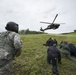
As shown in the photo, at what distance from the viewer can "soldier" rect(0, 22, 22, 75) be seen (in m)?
4.91

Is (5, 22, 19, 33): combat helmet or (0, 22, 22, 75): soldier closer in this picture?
(0, 22, 22, 75): soldier

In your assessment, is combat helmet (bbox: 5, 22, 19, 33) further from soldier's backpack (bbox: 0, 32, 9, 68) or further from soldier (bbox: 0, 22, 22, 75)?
soldier's backpack (bbox: 0, 32, 9, 68)

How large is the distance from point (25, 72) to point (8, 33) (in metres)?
6.57

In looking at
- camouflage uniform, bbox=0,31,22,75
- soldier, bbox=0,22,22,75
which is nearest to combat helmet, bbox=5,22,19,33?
soldier, bbox=0,22,22,75

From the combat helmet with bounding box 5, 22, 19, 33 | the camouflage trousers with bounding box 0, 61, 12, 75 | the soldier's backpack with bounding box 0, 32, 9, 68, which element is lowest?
the camouflage trousers with bounding box 0, 61, 12, 75

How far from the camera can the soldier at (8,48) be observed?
491 centimetres

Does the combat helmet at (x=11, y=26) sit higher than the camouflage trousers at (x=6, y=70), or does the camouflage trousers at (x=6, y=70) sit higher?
the combat helmet at (x=11, y=26)

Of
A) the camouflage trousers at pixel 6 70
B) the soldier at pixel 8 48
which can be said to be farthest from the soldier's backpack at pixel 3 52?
the camouflage trousers at pixel 6 70

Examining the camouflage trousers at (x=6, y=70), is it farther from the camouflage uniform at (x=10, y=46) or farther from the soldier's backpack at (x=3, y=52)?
the soldier's backpack at (x=3, y=52)

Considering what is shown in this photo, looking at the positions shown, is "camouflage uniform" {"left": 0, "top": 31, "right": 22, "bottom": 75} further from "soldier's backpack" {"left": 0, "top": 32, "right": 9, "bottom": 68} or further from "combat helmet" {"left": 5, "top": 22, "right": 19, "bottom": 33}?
"combat helmet" {"left": 5, "top": 22, "right": 19, "bottom": 33}

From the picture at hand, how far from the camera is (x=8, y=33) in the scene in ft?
16.6

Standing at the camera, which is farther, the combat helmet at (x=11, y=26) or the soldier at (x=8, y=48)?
the combat helmet at (x=11, y=26)

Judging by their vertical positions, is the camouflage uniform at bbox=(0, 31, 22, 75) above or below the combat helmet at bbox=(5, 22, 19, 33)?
below

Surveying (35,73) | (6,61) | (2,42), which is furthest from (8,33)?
(35,73)
